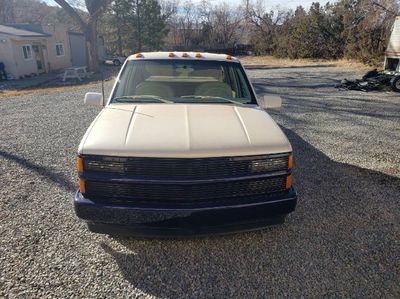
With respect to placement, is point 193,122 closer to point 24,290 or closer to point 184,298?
point 184,298

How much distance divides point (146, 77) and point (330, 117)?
238 inches

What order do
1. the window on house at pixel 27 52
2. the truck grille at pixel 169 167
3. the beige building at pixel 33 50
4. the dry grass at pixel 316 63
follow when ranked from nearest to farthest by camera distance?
the truck grille at pixel 169 167 → the beige building at pixel 33 50 → the window on house at pixel 27 52 → the dry grass at pixel 316 63

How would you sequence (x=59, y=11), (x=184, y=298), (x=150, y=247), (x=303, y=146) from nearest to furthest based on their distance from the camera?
(x=184, y=298), (x=150, y=247), (x=303, y=146), (x=59, y=11)

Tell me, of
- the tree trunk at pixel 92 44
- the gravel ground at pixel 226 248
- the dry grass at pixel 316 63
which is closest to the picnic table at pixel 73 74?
the tree trunk at pixel 92 44

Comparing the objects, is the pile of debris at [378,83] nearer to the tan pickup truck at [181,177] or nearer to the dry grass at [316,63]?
the dry grass at [316,63]

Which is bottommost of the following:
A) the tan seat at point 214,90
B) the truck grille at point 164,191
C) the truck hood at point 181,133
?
the truck grille at point 164,191

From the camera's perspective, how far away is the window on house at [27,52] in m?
21.7

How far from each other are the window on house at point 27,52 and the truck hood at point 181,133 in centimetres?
2264

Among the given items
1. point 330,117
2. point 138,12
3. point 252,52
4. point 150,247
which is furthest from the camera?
point 252,52

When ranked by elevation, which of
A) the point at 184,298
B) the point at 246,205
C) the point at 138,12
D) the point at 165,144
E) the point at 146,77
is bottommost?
the point at 184,298

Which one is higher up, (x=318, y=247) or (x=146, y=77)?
(x=146, y=77)

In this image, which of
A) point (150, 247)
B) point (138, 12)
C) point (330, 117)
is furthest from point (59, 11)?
point (150, 247)

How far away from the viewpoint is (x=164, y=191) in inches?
99.7

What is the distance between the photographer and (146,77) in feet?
13.4
